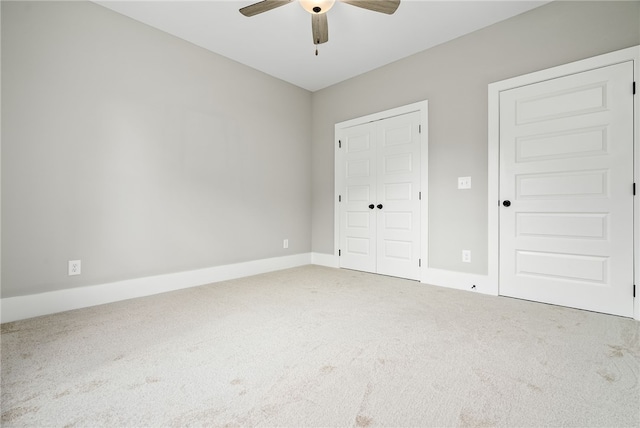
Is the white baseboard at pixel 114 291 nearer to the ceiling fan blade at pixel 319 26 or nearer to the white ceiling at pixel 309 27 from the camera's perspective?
the white ceiling at pixel 309 27

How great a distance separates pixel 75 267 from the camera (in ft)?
8.33

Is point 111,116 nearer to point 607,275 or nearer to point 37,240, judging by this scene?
point 37,240

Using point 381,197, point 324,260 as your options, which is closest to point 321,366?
point 381,197

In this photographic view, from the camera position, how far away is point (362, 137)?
13.3 feet

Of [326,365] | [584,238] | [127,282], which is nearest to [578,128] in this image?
[584,238]

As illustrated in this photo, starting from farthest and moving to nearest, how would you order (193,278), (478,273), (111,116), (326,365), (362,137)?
(362,137) → (193,278) → (478,273) → (111,116) → (326,365)

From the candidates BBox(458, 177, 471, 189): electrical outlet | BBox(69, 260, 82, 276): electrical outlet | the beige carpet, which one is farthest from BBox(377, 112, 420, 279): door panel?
BBox(69, 260, 82, 276): electrical outlet

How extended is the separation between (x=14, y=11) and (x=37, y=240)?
5.80ft

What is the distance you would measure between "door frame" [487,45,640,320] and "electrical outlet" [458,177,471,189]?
207 mm

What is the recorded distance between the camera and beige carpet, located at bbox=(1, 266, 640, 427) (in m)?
1.21

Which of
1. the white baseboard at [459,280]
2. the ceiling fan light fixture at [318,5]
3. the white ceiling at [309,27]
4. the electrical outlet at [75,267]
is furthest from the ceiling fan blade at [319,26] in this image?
the electrical outlet at [75,267]

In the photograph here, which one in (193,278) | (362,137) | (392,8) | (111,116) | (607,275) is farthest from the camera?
(362,137)

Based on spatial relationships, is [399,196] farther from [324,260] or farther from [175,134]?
[175,134]

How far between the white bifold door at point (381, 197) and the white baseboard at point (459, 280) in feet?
0.50
